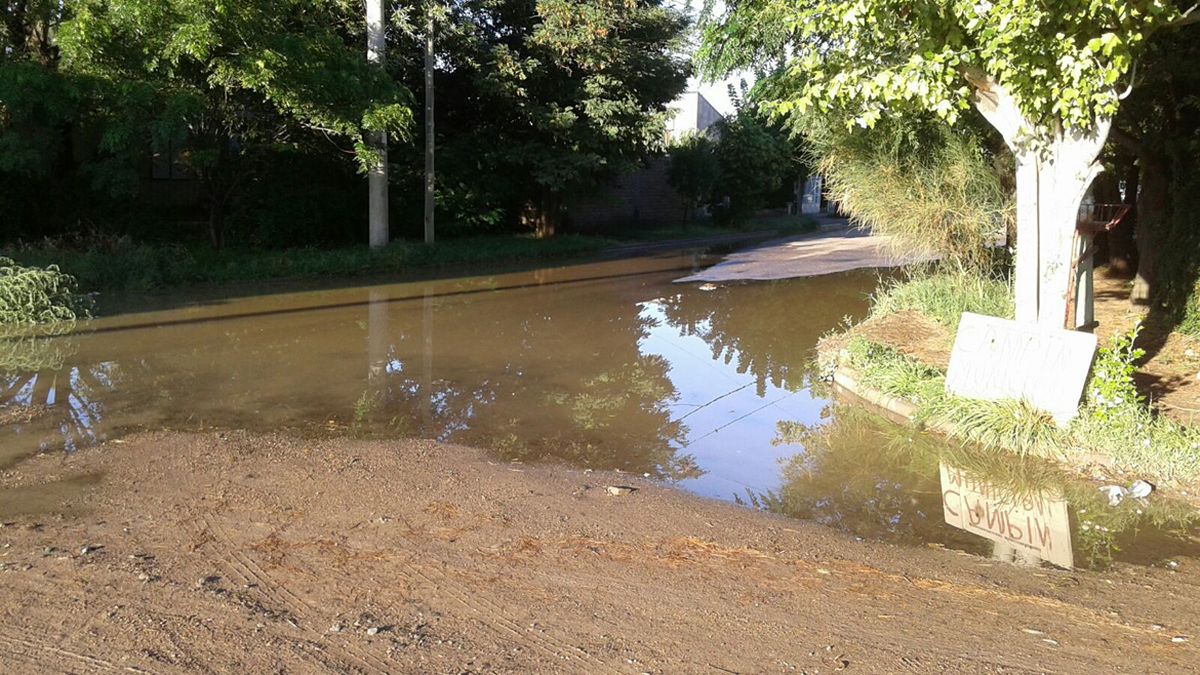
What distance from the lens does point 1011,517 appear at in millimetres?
6301

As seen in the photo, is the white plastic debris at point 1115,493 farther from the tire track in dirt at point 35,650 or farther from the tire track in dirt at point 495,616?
the tire track in dirt at point 35,650

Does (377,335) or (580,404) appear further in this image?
(377,335)

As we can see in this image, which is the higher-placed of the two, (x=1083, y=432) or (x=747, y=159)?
(x=747, y=159)

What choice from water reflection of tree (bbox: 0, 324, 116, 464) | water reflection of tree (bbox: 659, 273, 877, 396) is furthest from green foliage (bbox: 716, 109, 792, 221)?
water reflection of tree (bbox: 0, 324, 116, 464)

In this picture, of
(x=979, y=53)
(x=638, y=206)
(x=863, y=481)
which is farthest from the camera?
(x=638, y=206)

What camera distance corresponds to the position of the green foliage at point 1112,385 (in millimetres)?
7324

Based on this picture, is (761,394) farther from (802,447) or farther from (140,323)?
(140,323)

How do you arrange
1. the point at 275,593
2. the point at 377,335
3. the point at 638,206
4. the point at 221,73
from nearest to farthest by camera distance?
the point at 275,593 < the point at 377,335 < the point at 221,73 < the point at 638,206

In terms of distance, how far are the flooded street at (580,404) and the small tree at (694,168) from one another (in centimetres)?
1737

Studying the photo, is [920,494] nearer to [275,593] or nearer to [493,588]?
[493,588]

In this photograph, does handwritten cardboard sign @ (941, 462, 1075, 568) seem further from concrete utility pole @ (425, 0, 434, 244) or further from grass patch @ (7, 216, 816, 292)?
concrete utility pole @ (425, 0, 434, 244)

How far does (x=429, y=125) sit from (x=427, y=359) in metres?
11.2

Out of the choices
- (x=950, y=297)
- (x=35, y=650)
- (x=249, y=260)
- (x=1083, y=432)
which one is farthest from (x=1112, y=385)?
(x=249, y=260)

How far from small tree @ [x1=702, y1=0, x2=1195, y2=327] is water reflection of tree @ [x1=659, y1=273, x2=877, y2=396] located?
Result: 3.26m
